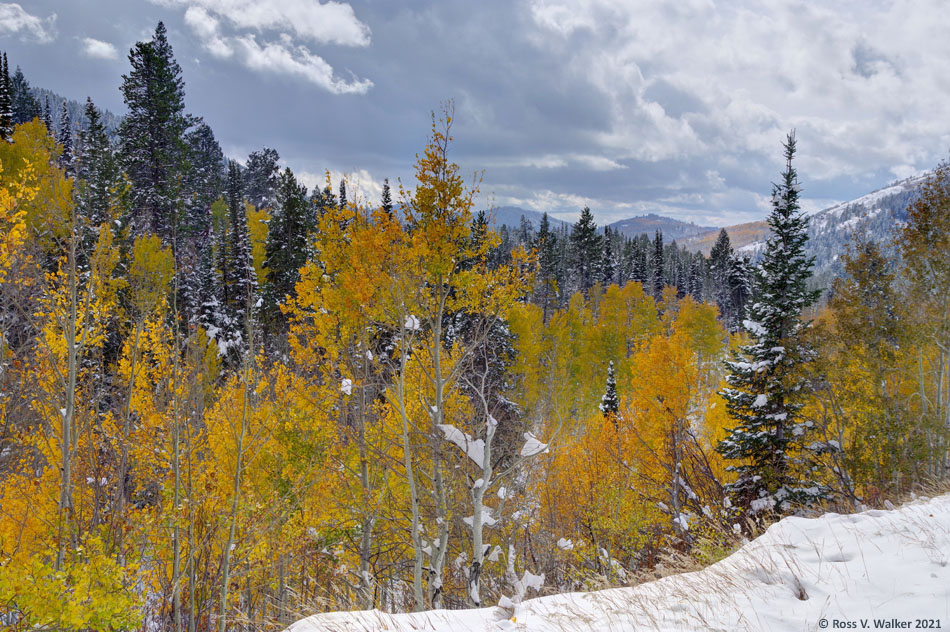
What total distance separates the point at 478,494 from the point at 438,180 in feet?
21.7

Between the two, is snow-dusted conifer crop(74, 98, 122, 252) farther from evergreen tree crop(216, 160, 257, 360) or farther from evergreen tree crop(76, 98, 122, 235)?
evergreen tree crop(216, 160, 257, 360)

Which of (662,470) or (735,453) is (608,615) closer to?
(735,453)

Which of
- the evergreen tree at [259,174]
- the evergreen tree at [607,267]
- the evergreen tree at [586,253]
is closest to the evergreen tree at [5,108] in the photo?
the evergreen tree at [259,174]

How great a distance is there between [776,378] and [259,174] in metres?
90.2

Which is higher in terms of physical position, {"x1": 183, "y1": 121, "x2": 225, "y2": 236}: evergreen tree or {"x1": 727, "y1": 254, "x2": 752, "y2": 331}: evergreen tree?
{"x1": 183, "y1": 121, "x2": 225, "y2": 236}: evergreen tree

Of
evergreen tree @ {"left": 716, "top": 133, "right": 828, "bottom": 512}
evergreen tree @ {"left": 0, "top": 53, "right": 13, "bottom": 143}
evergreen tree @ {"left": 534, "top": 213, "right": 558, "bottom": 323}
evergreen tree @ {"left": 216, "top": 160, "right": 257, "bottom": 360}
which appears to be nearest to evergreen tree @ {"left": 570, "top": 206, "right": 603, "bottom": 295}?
evergreen tree @ {"left": 534, "top": 213, "right": 558, "bottom": 323}

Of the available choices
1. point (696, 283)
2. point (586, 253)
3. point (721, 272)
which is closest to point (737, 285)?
point (696, 283)

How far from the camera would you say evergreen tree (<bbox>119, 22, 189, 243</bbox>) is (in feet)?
118

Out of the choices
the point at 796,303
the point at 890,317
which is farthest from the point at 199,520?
the point at 890,317

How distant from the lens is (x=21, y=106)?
5531 centimetres

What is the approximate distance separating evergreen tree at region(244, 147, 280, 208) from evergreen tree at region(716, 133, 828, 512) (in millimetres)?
80998

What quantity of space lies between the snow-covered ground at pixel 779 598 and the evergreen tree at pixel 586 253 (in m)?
64.7

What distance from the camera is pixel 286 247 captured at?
33062mm

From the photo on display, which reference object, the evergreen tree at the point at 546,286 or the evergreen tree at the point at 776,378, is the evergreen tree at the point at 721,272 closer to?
the evergreen tree at the point at 546,286
